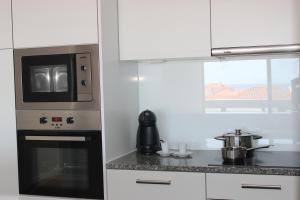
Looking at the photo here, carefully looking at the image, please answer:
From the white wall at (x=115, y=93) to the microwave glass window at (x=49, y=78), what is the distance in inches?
10.0

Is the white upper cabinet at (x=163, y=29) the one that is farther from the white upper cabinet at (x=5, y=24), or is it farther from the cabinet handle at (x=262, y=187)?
the cabinet handle at (x=262, y=187)

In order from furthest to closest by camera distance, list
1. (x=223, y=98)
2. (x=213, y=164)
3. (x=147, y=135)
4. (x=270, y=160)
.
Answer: (x=223, y=98), (x=147, y=135), (x=270, y=160), (x=213, y=164)

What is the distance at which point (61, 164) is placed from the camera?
2.48 m

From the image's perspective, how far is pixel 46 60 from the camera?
2.46m

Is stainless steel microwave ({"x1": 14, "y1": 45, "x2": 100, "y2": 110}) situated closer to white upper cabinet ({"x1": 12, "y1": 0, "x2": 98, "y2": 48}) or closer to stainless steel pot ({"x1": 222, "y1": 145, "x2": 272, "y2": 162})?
white upper cabinet ({"x1": 12, "y1": 0, "x2": 98, "y2": 48})

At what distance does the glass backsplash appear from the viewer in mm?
2688

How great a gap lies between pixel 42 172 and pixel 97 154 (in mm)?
410

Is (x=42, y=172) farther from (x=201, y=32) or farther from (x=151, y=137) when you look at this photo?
(x=201, y=32)

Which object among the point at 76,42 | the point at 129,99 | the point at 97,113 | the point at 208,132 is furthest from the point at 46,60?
the point at 208,132

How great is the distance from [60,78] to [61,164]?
524 millimetres

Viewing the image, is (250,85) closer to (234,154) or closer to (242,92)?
(242,92)

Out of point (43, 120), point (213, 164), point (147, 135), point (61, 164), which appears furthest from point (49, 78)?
point (213, 164)

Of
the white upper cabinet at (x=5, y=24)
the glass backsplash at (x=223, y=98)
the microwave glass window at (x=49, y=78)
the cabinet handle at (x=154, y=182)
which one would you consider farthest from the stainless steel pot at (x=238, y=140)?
the white upper cabinet at (x=5, y=24)

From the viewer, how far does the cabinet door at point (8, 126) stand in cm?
255
